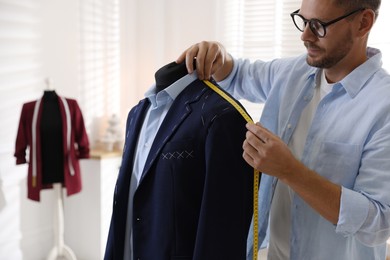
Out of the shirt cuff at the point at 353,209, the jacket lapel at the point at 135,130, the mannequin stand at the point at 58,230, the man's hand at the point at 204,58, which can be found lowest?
the mannequin stand at the point at 58,230

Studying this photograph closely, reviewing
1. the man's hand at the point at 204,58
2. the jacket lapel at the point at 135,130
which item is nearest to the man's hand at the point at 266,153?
the man's hand at the point at 204,58

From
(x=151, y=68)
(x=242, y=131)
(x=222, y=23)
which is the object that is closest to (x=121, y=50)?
(x=151, y=68)

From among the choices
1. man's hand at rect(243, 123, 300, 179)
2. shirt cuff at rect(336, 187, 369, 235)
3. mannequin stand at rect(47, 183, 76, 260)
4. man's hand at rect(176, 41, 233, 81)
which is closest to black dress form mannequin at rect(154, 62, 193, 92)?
man's hand at rect(176, 41, 233, 81)

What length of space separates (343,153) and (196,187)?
45 cm

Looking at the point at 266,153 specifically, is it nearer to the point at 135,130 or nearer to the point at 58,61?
the point at 135,130

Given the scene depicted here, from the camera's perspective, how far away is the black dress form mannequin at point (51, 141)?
287cm

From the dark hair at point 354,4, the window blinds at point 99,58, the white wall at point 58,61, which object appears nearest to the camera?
the dark hair at point 354,4

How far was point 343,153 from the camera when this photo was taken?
1.18 metres

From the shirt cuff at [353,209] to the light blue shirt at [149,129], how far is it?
1.86 ft

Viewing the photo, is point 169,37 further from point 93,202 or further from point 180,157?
point 180,157

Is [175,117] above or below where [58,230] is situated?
above

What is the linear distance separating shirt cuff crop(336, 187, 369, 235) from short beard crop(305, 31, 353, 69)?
0.39 metres

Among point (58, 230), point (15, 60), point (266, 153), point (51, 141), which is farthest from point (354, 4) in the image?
point (58, 230)

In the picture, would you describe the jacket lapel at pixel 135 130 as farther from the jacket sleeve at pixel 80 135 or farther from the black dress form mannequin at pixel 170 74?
the jacket sleeve at pixel 80 135
